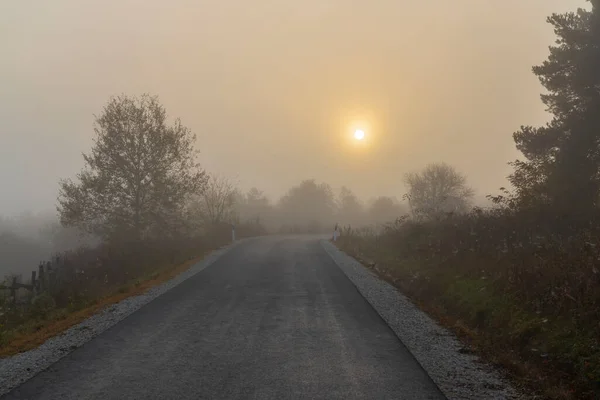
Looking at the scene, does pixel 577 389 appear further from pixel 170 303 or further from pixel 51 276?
pixel 51 276

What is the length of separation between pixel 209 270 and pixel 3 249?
159 feet

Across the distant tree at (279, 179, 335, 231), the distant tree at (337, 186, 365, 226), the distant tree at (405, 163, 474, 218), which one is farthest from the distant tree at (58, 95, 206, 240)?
the distant tree at (337, 186, 365, 226)

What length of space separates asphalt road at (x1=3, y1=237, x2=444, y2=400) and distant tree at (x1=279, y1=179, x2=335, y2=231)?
77.2 m

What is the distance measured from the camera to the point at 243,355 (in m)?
6.98

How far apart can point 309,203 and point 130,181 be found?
220ft

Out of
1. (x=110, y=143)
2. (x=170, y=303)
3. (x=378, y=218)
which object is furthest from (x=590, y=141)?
(x=378, y=218)

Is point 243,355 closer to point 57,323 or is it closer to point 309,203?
point 57,323

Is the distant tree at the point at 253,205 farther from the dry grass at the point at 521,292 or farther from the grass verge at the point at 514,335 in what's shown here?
the grass verge at the point at 514,335

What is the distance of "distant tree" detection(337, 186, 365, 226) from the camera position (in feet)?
316

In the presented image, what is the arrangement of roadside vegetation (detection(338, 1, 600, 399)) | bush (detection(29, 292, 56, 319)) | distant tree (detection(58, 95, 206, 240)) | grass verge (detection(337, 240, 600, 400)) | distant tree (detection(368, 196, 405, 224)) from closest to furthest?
grass verge (detection(337, 240, 600, 400)), roadside vegetation (detection(338, 1, 600, 399)), bush (detection(29, 292, 56, 319)), distant tree (detection(58, 95, 206, 240)), distant tree (detection(368, 196, 405, 224))

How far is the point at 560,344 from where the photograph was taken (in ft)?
23.8

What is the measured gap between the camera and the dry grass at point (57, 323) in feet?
26.9

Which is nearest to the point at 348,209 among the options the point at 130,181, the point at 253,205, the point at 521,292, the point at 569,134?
the point at 253,205

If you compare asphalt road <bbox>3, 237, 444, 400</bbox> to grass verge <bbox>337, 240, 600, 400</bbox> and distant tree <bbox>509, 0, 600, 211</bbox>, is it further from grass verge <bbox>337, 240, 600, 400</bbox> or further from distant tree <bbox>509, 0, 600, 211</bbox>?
distant tree <bbox>509, 0, 600, 211</bbox>
